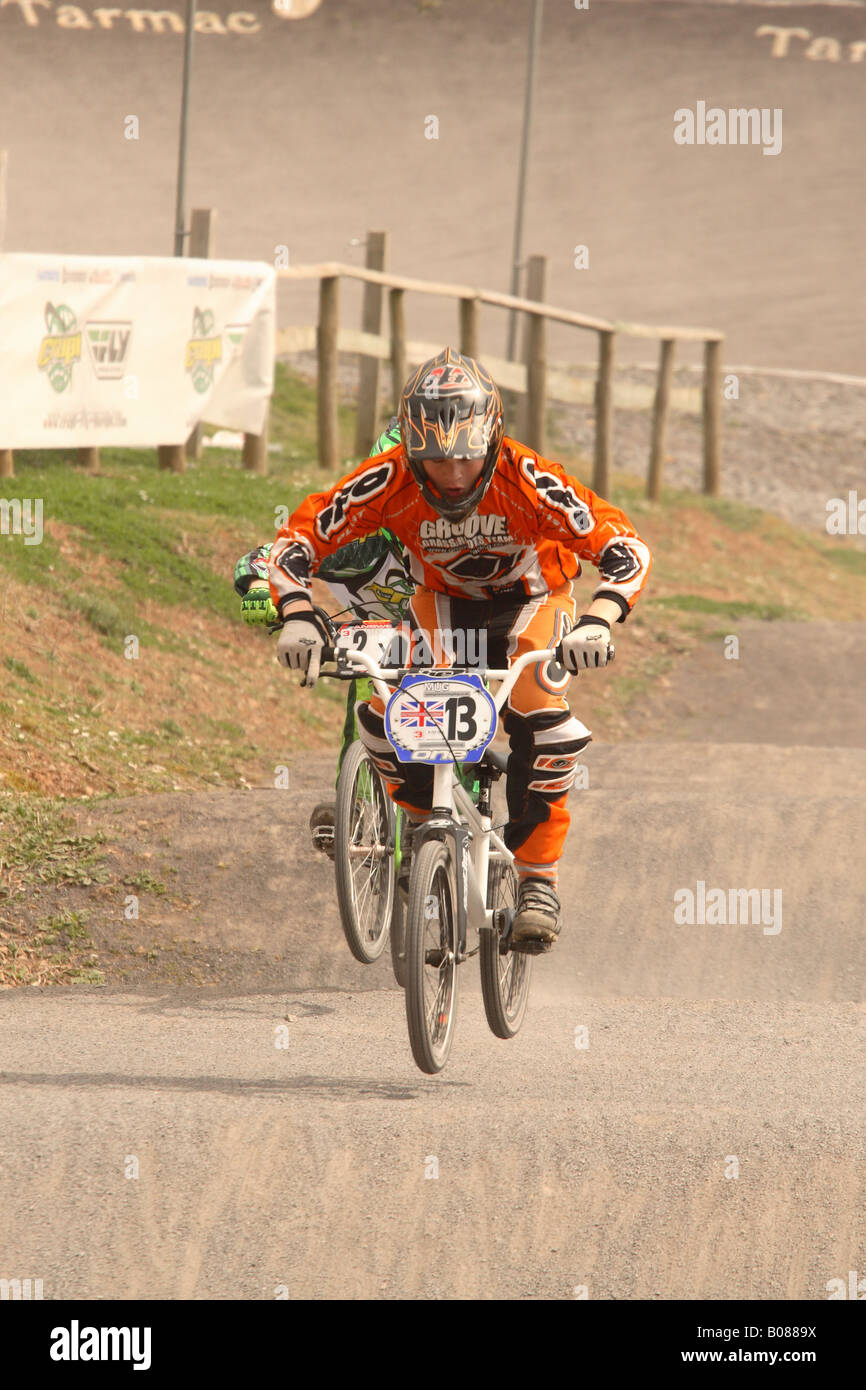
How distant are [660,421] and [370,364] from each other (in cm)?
477

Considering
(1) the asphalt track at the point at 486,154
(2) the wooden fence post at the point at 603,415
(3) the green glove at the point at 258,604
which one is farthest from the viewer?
(1) the asphalt track at the point at 486,154

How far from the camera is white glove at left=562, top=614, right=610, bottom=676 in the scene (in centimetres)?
575

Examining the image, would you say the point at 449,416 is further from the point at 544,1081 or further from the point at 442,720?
the point at 544,1081

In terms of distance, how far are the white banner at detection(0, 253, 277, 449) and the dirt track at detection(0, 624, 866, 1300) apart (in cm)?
504

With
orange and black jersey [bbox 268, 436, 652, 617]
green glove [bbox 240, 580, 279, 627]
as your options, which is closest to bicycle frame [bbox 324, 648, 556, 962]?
orange and black jersey [bbox 268, 436, 652, 617]

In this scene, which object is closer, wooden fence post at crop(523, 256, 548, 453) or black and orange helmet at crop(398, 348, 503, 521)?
A: black and orange helmet at crop(398, 348, 503, 521)

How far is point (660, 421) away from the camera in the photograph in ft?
68.8

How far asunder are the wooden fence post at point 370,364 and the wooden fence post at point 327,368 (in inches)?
26.7

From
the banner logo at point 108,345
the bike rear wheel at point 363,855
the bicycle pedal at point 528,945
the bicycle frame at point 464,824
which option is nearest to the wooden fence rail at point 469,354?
the banner logo at point 108,345

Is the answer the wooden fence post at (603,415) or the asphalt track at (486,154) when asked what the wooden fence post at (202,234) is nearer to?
the wooden fence post at (603,415)

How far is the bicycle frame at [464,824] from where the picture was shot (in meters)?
5.93

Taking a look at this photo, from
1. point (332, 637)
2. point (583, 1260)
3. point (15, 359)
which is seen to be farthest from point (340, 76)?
point (583, 1260)

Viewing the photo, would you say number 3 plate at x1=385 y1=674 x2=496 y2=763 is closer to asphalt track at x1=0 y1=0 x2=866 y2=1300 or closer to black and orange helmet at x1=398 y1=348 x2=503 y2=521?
black and orange helmet at x1=398 y1=348 x2=503 y2=521
